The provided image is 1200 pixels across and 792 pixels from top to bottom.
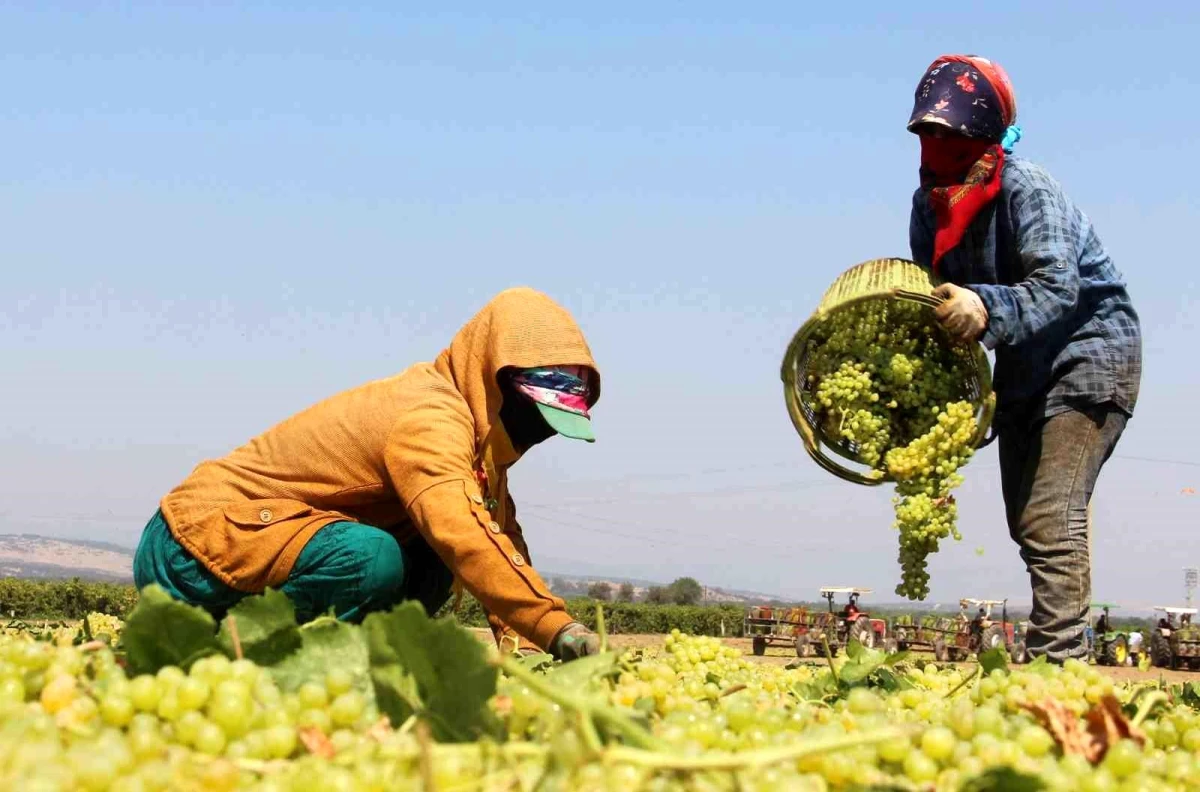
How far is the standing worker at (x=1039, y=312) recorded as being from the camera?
3.76 metres

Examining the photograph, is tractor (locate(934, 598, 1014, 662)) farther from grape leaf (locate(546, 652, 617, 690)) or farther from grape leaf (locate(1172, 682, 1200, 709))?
grape leaf (locate(546, 652, 617, 690))

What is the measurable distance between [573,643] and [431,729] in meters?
1.62

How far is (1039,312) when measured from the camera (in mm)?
3619

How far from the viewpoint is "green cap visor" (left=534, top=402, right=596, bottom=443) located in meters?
3.38

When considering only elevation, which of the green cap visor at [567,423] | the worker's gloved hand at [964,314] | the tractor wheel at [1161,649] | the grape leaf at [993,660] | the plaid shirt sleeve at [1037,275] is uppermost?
the plaid shirt sleeve at [1037,275]

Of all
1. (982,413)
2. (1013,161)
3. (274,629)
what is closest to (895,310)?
(982,413)

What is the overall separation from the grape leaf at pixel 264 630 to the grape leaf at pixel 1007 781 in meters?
0.82

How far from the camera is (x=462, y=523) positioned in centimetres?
294

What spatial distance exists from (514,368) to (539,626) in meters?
0.87

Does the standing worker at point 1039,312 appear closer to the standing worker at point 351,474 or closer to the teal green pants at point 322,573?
the standing worker at point 351,474

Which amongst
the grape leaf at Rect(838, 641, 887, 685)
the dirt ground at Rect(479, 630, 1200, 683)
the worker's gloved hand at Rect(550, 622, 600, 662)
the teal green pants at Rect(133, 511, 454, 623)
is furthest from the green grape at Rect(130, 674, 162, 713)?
the dirt ground at Rect(479, 630, 1200, 683)

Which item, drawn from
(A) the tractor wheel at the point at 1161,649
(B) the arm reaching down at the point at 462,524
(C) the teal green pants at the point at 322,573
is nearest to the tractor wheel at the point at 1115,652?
(A) the tractor wheel at the point at 1161,649

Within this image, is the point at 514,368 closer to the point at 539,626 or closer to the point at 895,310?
the point at 539,626

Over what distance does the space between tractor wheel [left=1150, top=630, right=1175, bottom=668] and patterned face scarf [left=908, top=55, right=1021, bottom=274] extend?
24046 mm
